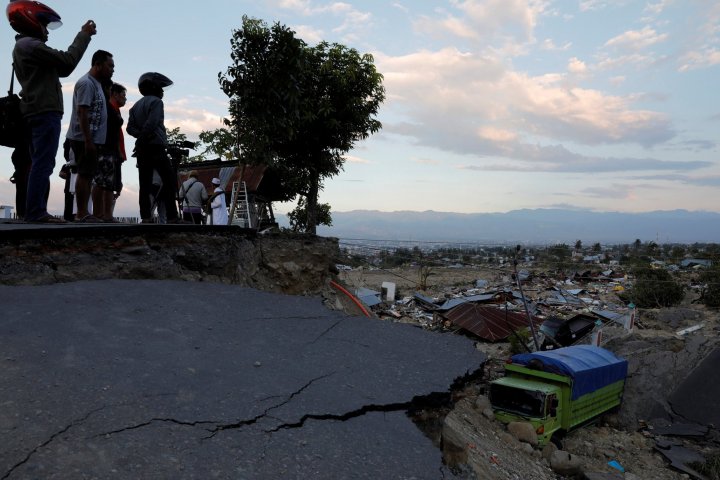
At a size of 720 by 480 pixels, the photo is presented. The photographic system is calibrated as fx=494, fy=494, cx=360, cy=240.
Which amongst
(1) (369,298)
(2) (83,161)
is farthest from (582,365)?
(1) (369,298)

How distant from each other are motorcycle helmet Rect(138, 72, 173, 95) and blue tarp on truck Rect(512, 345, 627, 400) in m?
5.14

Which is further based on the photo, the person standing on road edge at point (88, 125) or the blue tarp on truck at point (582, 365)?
the blue tarp on truck at point (582, 365)

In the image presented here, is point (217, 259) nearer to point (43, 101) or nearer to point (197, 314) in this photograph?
point (197, 314)

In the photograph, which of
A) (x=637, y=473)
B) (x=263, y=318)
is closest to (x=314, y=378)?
(x=263, y=318)

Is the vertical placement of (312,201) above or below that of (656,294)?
above

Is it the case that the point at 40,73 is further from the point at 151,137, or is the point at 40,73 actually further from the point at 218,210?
the point at 218,210

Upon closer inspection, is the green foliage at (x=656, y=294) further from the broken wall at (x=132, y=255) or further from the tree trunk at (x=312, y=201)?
the broken wall at (x=132, y=255)

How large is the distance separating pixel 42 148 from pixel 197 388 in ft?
9.86

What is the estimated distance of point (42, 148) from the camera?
4.23 metres

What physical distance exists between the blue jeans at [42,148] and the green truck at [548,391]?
5028mm

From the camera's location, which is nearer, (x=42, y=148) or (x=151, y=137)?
(x=42, y=148)

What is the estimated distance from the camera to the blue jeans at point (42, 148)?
421cm

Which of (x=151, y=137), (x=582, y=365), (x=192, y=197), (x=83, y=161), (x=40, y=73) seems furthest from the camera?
(x=192, y=197)

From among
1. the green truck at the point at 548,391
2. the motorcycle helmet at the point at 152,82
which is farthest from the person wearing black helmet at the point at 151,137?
the green truck at the point at 548,391
